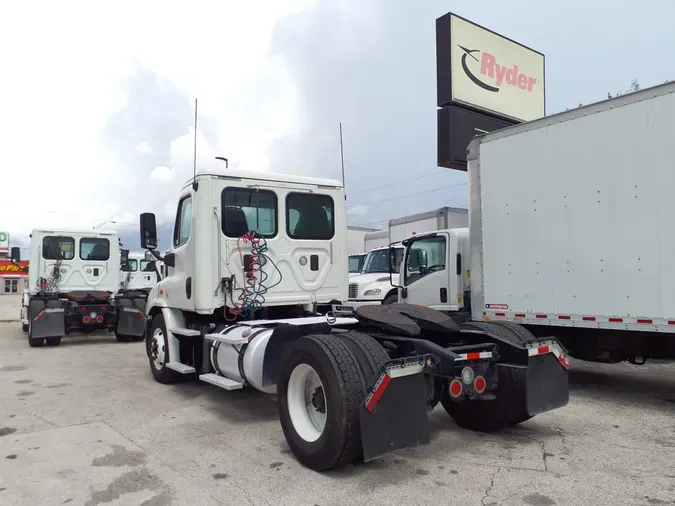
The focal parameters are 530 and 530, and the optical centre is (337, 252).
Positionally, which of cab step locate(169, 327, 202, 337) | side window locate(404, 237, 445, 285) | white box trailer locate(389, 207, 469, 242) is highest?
white box trailer locate(389, 207, 469, 242)

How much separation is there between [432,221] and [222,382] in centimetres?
814

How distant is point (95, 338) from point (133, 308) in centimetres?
223

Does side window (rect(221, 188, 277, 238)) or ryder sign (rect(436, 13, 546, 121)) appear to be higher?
ryder sign (rect(436, 13, 546, 121))

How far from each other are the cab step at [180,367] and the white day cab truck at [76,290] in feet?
21.0

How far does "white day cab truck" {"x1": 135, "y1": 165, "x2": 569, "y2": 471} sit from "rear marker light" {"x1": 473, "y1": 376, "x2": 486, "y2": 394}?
16 mm

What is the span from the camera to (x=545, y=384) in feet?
14.7

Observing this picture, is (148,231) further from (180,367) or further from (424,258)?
(424,258)

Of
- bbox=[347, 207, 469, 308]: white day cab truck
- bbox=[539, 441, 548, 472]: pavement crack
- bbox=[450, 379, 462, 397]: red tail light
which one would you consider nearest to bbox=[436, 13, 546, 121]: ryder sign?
bbox=[347, 207, 469, 308]: white day cab truck

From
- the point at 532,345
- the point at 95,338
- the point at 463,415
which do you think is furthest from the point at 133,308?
the point at 532,345

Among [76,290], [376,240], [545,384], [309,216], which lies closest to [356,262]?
[376,240]

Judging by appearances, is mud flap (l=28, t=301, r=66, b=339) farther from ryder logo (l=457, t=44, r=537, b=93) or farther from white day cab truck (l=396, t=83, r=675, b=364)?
ryder logo (l=457, t=44, r=537, b=93)

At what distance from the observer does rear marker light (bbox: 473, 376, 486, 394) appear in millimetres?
4109

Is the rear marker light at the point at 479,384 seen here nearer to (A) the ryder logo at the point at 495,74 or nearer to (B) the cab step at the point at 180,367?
(B) the cab step at the point at 180,367

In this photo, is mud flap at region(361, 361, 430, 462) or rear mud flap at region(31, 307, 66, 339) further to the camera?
rear mud flap at region(31, 307, 66, 339)
